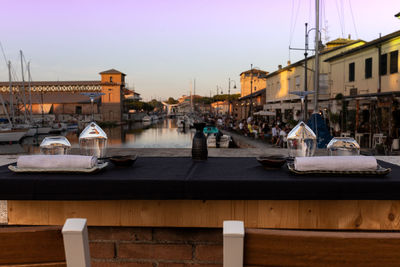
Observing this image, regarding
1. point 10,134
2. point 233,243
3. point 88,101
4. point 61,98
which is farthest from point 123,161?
point 61,98

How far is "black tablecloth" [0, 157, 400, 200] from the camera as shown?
1.93 meters

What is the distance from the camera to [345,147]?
105 inches

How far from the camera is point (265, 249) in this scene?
101 centimetres

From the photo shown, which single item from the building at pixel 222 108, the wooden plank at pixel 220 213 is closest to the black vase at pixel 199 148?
the wooden plank at pixel 220 213

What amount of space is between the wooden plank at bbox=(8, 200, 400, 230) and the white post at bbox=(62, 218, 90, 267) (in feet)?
3.82

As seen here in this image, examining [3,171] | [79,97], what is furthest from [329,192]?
[79,97]

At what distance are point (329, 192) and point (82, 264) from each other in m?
1.40

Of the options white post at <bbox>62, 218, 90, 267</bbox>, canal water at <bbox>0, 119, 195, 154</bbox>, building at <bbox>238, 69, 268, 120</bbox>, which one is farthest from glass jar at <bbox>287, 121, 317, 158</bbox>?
building at <bbox>238, 69, 268, 120</bbox>

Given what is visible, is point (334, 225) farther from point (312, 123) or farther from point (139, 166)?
point (312, 123)

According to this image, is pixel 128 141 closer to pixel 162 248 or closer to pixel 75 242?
pixel 162 248

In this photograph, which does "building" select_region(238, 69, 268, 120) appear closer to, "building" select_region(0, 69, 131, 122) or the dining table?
the dining table

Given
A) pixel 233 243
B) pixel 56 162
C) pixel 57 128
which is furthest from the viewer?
pixel 57 128

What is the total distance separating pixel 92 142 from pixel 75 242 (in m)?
1.93

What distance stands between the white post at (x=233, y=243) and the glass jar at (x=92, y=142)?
6.89 ft
